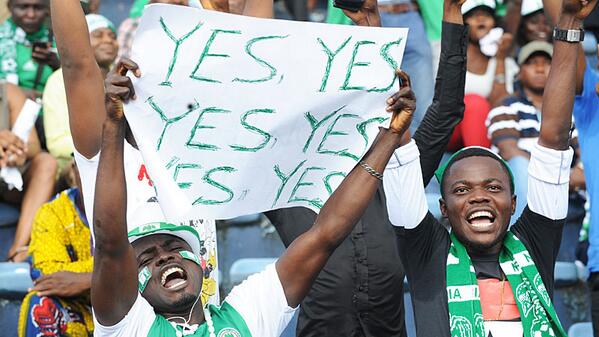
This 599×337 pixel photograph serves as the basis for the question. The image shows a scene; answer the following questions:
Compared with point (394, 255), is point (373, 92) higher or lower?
higher

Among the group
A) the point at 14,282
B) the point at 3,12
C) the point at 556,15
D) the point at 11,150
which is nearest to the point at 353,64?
the point at 556,15

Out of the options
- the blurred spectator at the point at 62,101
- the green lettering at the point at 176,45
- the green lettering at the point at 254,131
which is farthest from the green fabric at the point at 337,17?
the green lettering at the point at 176,45

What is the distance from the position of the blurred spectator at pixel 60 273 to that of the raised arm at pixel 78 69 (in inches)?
53.6

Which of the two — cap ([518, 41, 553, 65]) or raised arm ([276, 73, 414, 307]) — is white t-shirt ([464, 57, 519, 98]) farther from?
raised arm ([276, 73, 414, 307])

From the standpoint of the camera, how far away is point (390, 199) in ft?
12.5

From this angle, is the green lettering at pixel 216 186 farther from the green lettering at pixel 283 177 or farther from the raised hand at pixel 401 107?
the raised hand at pixel 401 107

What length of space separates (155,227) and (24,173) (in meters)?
2.55

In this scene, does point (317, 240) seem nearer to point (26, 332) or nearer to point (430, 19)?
point (26, 332)

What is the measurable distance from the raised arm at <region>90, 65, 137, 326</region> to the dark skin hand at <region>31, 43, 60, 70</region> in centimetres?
346

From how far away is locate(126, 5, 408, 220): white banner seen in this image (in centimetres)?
321

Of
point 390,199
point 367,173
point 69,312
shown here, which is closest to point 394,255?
point 390,199

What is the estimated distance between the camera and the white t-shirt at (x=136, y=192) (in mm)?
3541

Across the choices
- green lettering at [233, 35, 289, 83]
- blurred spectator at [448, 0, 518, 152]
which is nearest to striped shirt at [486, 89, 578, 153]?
blurred spectator at [448, 0, 518, 152]

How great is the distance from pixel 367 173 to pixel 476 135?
299cm
